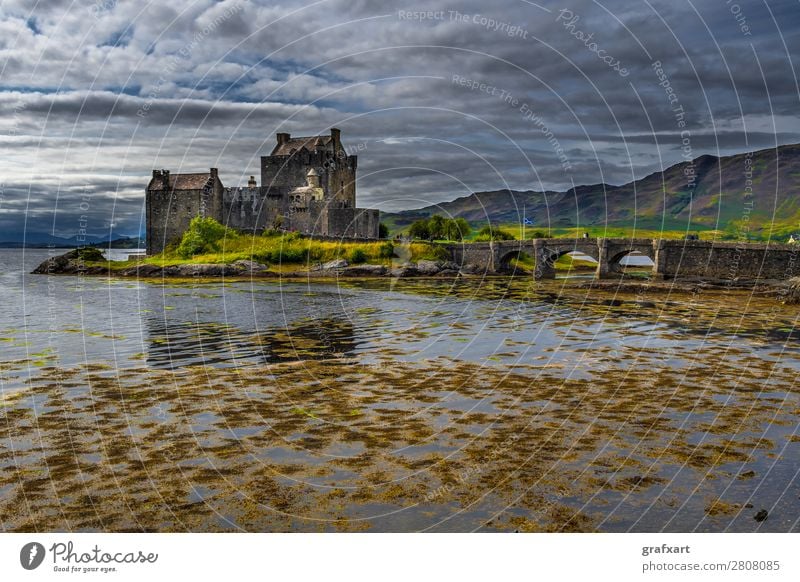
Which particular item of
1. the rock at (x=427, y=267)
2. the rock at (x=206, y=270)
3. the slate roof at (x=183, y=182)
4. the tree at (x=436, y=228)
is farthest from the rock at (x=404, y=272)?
the slate roof at (x=183, y=182)

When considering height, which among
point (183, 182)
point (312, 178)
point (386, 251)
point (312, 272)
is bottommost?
point (312, 272)

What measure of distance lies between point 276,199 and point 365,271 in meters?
32.4

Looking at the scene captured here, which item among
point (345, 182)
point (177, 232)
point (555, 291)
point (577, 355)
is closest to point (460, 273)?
point (555, 291)

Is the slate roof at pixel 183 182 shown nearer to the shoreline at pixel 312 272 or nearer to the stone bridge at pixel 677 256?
the shoreline at pixel 312 272

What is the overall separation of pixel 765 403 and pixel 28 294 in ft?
203

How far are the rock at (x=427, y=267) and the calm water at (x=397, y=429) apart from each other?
5609 cm

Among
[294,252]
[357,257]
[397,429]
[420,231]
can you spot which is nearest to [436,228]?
[420,231]

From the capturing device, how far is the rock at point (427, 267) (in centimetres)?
9088

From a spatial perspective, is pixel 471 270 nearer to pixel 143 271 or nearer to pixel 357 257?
pixel 357 257

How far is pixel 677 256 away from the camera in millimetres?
80938

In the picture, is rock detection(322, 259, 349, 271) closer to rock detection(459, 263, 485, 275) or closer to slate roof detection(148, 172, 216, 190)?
rock detection(459, 263, 485, 275)

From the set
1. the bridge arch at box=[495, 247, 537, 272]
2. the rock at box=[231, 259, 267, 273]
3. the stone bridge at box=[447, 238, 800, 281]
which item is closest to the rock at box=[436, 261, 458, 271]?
the stone bridge at box=[447, 238, 800, 281]

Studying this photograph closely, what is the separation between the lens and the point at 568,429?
15898 millimetres

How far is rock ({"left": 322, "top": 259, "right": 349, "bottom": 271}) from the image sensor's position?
90.6 meters
